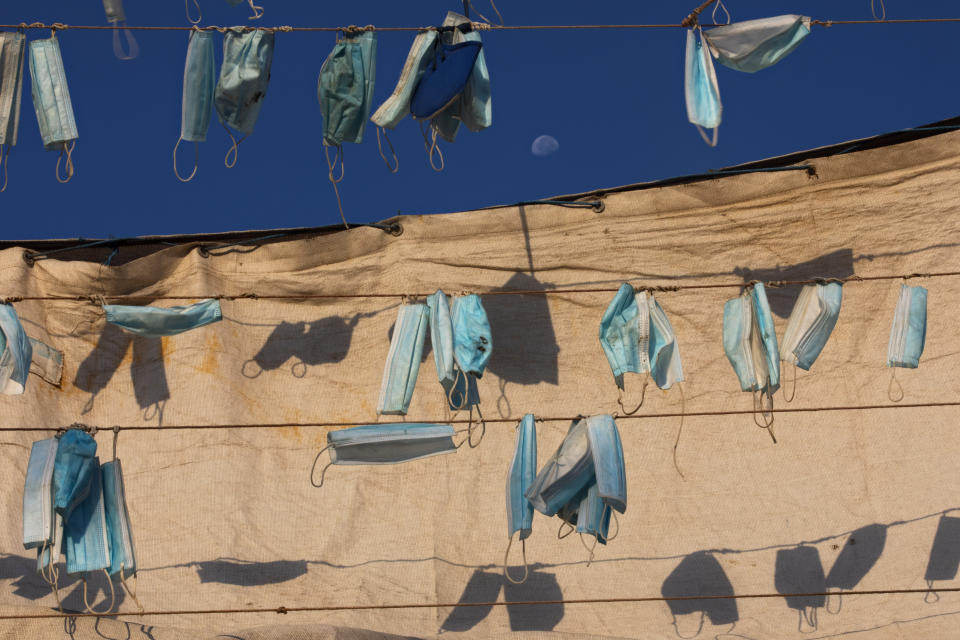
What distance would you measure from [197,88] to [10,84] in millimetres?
911

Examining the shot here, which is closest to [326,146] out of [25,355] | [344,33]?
[344,33]

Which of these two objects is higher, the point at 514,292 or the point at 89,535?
the point at 514,292

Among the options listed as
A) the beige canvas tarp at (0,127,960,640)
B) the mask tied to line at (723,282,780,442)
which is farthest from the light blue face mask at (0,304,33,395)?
the mask tied to line at (723,282,780,442)

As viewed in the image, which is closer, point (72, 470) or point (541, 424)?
point (72, 470)

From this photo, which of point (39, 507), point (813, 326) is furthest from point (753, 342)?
point (39, 507)

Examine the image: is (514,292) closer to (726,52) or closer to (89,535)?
(726,52)

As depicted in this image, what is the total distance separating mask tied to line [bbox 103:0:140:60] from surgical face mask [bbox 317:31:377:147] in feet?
3.00

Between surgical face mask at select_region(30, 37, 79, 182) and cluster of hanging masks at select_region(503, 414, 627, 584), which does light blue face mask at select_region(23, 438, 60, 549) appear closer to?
surgical face mask at select_region(30, 37, 79, 182)

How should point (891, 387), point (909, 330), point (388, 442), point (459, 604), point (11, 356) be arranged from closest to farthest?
point (388, 442), point (11, 356), point (909, 330), point (459, 604), point (891, 387)

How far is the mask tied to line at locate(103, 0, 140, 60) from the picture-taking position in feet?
20.7

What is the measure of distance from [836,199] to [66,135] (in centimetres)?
419

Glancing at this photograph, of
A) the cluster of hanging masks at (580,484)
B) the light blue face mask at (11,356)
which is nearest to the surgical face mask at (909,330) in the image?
the cluster of hanging masks at (580,484)

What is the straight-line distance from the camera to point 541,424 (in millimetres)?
7418

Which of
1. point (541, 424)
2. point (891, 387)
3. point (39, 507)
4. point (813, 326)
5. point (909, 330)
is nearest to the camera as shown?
point (39, 507)
